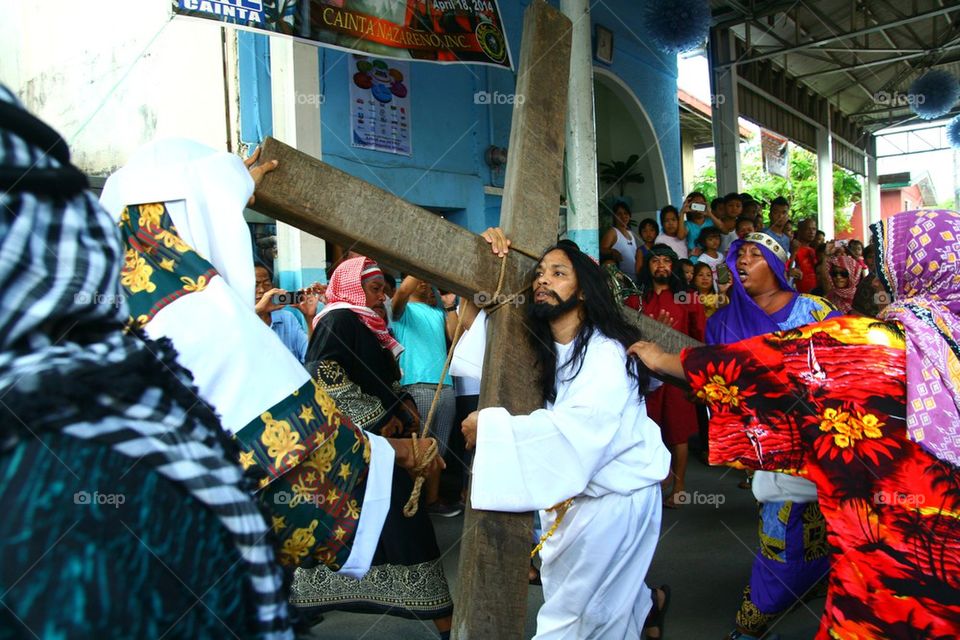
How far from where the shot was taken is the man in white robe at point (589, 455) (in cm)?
258

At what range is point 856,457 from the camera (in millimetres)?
2195

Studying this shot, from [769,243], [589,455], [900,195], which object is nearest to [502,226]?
[589,455]

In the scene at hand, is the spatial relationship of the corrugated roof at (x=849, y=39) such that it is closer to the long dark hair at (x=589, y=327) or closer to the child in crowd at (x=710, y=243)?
the child in crowd at (x=710, y=243)

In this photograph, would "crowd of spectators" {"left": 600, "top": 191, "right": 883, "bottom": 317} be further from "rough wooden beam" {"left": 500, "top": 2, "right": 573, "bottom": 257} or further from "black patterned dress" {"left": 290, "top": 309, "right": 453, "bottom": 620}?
"rough wooden beam" {"left": 500, "top": 2, "right": 573, "bottom": 257}

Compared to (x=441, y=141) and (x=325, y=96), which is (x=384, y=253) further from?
(x=441, y=141)

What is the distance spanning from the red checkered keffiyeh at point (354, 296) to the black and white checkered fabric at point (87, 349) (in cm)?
286

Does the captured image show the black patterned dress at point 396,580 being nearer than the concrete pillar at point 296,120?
Yes

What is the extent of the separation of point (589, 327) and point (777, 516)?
131 centimetres

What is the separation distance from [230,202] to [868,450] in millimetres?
1842

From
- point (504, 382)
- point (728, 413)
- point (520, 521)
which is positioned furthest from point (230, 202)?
point (728, 413)

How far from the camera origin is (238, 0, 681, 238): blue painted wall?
672 cm

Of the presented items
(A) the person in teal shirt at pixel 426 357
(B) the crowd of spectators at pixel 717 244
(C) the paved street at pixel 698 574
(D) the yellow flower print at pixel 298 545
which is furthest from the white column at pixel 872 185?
(D) the yellow flower print at pixel 298 545

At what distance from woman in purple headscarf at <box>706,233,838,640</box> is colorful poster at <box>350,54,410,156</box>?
4266mm

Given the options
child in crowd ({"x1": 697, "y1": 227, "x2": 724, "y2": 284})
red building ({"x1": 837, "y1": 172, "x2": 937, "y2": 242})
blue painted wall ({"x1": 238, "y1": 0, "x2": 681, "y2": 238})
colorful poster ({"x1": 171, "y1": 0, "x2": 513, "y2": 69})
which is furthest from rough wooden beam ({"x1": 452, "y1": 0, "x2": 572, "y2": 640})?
red building ({"x1": 837, "y1": 172, "x2": 937, "y2": 242})
